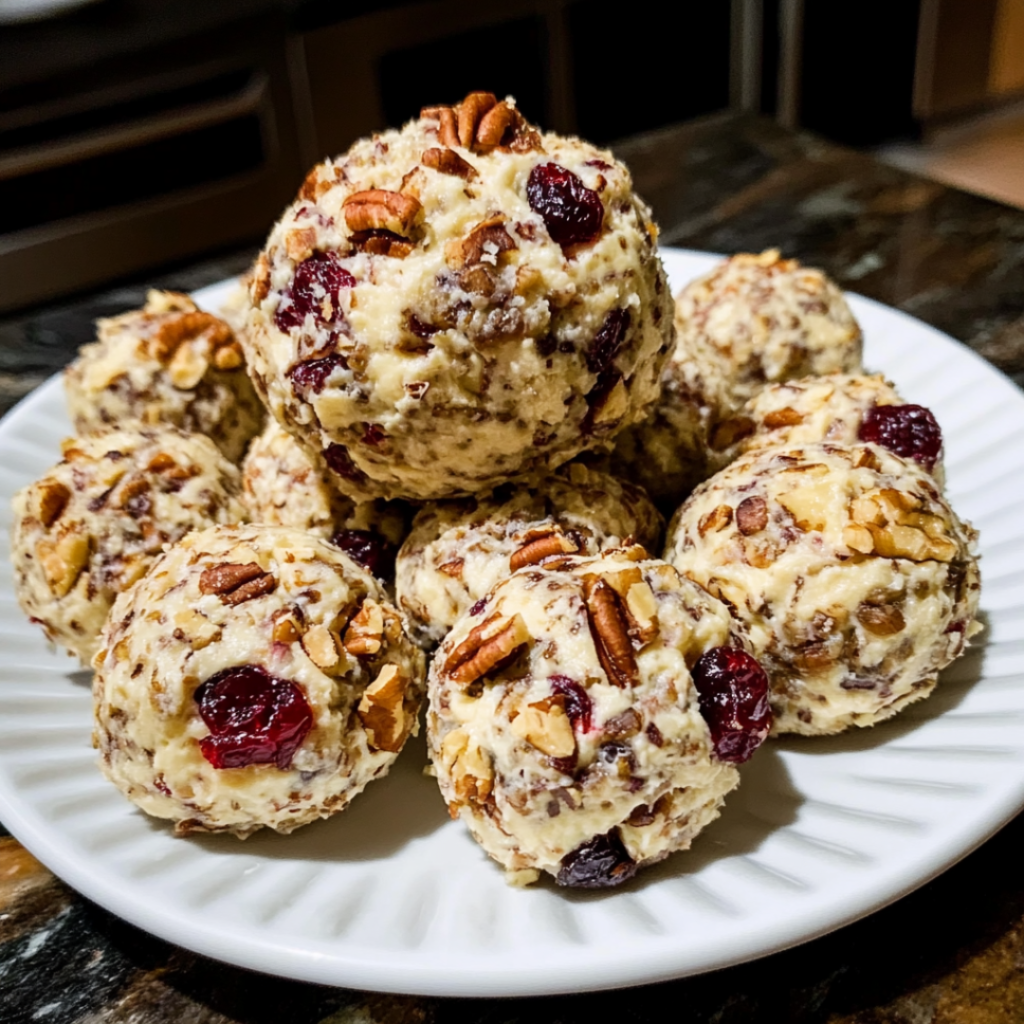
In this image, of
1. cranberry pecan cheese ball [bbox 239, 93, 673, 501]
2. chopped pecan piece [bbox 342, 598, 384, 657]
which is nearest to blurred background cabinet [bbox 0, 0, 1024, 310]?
cranberry pecan cheese ball [bbox 239, 93, 673, 501]

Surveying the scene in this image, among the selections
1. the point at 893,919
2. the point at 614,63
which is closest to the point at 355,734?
the point at 893,919

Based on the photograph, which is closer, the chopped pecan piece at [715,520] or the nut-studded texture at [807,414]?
the chopped pecan piece at [715,520]

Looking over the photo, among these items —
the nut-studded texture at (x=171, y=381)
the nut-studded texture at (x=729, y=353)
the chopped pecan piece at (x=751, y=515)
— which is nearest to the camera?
the chopped pecan piece at (x=751, y=515)

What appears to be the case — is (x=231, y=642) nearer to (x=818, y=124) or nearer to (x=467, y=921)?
(x=467, y=921)

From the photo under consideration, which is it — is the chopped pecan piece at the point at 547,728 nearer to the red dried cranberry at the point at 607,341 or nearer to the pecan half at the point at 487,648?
the pecan half at the point at 487,648

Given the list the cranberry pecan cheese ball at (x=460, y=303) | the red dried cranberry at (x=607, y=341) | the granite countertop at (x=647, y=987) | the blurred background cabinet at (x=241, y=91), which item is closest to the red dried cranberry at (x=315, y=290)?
the cranberry pecan cheese ball at (x=460, y=303)
